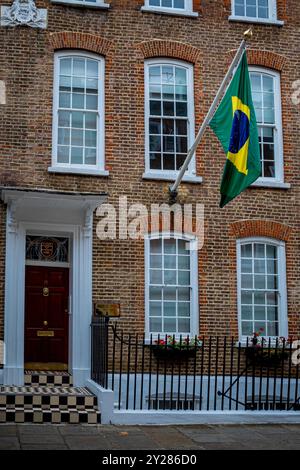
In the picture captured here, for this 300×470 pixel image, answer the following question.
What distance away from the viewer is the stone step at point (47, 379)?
13500mm

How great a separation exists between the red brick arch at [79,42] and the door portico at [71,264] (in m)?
3.39

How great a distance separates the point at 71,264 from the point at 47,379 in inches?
90.6

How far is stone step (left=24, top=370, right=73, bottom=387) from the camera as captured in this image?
531 inches

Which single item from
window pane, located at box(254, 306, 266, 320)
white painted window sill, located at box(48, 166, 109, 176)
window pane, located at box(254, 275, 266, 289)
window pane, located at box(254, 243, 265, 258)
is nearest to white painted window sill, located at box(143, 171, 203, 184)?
white painted window sill, located at box(48, 166, 109, 176)

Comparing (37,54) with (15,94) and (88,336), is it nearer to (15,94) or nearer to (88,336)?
(15,94)

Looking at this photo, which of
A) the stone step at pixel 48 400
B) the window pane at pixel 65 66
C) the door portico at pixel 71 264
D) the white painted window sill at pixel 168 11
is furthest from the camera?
the white painted window sill at pixel 168 11

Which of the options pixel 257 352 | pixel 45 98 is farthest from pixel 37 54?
pixel 257 352

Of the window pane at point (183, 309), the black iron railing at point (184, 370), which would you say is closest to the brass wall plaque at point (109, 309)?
the black iron railing at point (184, 370)

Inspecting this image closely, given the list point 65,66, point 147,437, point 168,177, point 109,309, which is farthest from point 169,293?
point 65,66

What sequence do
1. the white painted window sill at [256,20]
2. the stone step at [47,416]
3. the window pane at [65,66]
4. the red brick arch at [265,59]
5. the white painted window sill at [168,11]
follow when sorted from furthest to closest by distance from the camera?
the white painted window sill at [256,20]
the red brick arch at [265,59]
the white painted window sill at [168,11]
the window pane at [65,66]
the stone step at [47,416]

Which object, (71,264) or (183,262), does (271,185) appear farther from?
(71,264)

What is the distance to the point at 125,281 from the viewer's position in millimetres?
14125

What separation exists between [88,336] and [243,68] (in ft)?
18.9

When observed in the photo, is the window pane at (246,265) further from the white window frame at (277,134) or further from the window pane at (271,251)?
the white window frame at (277,134)
